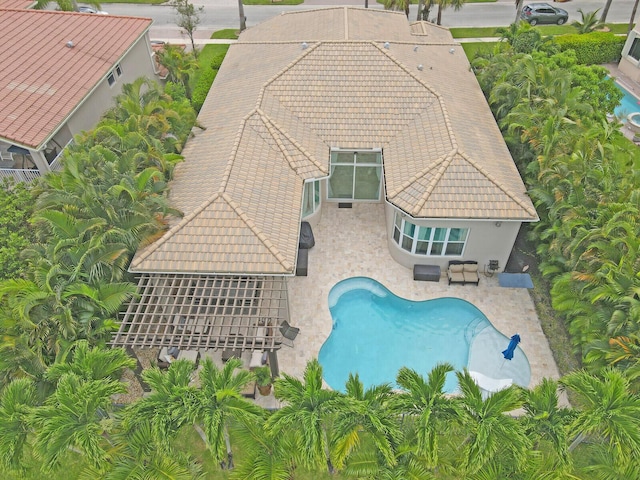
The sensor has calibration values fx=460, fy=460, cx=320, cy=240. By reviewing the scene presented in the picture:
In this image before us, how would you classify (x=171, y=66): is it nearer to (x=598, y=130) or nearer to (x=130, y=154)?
(x=130, y=154)

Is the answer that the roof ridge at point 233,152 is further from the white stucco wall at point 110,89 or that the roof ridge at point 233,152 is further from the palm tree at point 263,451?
the palm tree at point 263,451

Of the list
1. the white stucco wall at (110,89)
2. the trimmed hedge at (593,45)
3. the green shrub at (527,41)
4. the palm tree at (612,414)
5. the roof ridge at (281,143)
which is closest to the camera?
the palm tree at (612,414)

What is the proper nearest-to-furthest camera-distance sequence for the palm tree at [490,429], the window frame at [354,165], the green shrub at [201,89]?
the palm tree at [490,429]
the window frame at [354,165]
the green shrub at [201,89]

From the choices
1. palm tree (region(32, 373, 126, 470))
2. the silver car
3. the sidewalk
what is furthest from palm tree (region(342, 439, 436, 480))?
the silver car

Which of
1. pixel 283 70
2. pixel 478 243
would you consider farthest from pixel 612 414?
pixel 283 70

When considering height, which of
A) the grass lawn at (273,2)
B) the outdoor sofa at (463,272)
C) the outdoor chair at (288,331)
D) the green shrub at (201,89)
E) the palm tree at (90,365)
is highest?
the palm tree at (90,365)

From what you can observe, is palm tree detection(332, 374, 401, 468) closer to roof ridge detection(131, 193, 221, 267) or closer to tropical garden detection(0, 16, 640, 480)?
tropical garden detection(0, 16, 640, 480)

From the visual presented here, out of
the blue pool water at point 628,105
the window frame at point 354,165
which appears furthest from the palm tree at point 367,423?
the blue pool water at point 628,105

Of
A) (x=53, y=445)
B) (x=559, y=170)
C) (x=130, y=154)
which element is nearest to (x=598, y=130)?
(x=559, y=170)
